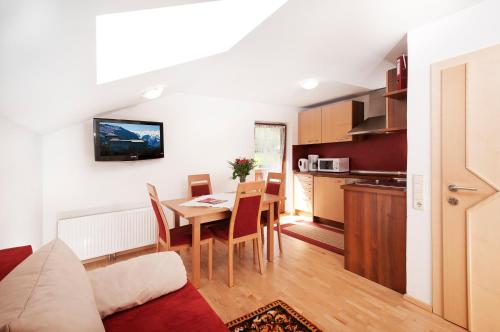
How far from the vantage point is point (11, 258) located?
1.21 metres

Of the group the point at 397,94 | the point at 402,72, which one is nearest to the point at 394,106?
the point at 397,94

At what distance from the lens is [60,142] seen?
9.37 feet

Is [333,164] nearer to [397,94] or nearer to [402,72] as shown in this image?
[397,94]

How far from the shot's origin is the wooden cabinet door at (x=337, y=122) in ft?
14.1

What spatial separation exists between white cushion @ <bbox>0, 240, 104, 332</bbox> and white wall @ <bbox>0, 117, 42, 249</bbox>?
0.86 metres

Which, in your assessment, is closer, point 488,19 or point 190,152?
point 488,19

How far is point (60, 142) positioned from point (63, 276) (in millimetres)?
2606

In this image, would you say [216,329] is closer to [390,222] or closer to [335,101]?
[390,222]

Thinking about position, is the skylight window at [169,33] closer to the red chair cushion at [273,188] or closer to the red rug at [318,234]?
the red chair cushion at [273,188]

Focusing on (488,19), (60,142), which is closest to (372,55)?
(488,19)

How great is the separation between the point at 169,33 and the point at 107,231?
254 cm

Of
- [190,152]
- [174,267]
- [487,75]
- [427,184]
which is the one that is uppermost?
[487,75]

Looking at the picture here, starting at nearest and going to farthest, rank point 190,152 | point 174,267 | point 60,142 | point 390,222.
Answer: point 174,267 → point 390,222 → point 60,142 → point 190,152

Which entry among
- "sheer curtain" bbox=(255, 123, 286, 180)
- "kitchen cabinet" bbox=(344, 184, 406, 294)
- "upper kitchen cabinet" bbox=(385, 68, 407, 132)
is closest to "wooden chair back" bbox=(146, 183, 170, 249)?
"kitchen cabinet" bbox=(344, 184, 406, 294)
